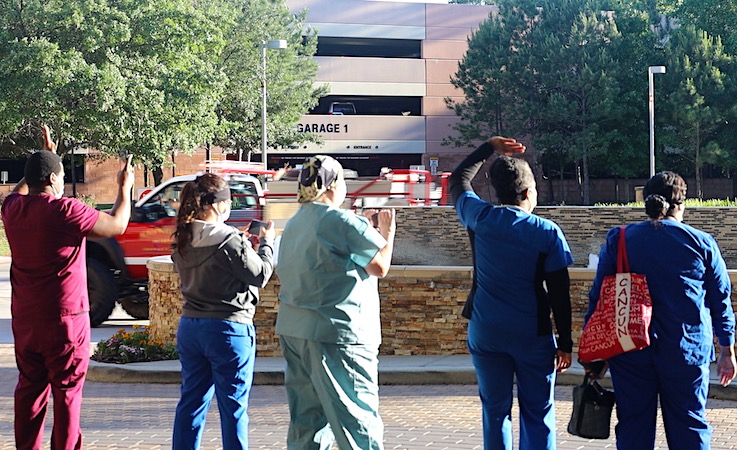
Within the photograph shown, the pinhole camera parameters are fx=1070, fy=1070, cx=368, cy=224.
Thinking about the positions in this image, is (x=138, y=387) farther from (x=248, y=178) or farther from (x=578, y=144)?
(x=578, y=144)

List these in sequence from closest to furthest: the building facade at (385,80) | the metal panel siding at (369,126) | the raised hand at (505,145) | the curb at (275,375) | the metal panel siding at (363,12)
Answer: the raised hand at (505,145) < the curb at (275,375) < the metal panel siding at (369,126) < the building facade at (385,80) < the metal panel siding at (363,12)

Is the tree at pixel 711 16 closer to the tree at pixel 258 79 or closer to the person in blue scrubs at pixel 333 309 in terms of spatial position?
the tree at pixel 258 79

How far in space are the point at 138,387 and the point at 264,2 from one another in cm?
4464

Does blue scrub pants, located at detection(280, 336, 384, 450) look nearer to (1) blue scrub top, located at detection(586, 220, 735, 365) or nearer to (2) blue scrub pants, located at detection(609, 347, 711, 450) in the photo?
(2) blue scrub pants, located at detection(609, 347, 711, 450)

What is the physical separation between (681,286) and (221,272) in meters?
2.32

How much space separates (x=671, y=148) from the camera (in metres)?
57.7

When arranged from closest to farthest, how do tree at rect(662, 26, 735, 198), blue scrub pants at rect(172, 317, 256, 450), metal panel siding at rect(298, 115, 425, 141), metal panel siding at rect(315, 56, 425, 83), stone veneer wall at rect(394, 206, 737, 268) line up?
blue scrub pants at rect(172, 317, 256, 450) < stone veneer wall at rect(394, 206, 737, 268) < tree at rect(662, 26, 735, 198) < metal panel siding at rect(298, 115, 425, 141) < metal panel siding at rect(315, 56, 425, 83)

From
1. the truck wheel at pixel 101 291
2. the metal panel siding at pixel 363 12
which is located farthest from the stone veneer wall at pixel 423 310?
the metal panel siding at pixel 363 12

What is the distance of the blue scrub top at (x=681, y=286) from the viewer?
5.12 meters

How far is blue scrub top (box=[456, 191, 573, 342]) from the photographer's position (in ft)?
16.8

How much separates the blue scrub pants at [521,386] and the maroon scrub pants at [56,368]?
2.08m

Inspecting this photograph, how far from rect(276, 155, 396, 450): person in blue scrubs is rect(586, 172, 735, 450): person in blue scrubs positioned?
120 cm

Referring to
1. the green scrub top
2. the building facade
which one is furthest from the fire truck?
the building facade

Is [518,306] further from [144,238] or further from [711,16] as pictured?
[711,16]
